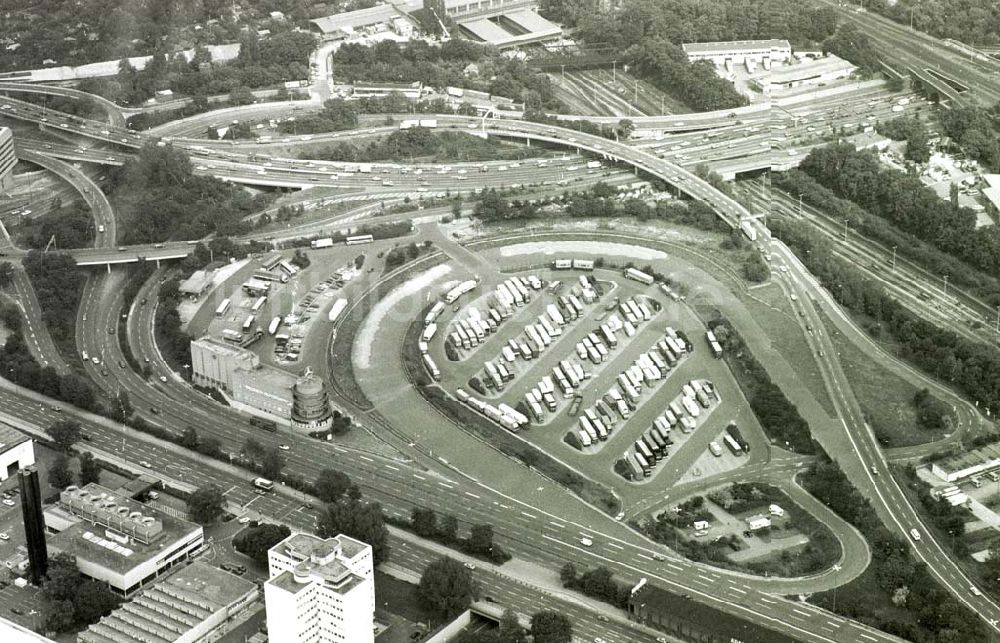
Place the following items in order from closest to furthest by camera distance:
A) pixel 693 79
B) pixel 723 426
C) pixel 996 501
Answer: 1. pixel 996 501
2. pixel 723 426
3. pixel 693 79

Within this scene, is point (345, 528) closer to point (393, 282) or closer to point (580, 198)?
point (393, 282)

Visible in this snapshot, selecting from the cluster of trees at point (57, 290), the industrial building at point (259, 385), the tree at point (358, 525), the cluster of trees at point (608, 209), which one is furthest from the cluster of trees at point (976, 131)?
the cluster of trees at point (57, 290)

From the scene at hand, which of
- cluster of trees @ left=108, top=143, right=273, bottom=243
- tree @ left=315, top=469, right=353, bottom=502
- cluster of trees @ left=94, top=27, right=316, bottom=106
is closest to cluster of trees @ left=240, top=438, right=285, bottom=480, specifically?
tree @ left=315, top=469, right=353, bottom=502

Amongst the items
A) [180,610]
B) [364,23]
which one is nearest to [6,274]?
[180,610]

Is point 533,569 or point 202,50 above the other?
point 202,50

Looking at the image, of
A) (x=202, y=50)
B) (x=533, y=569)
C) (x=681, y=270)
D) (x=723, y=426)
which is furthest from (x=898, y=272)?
(x=202, y=50)

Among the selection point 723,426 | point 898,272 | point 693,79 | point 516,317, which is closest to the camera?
point 723,426

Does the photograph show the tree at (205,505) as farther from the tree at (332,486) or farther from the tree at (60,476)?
the tree at (60,476)
